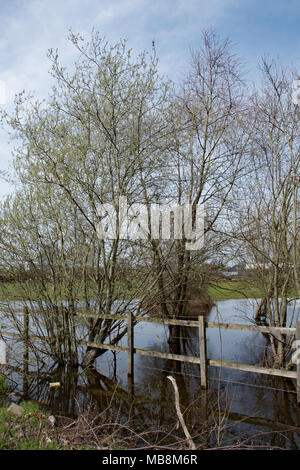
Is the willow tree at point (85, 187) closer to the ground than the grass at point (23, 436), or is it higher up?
higher up

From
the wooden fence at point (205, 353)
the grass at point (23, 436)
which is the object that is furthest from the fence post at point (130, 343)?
the grass at point (23, 436)

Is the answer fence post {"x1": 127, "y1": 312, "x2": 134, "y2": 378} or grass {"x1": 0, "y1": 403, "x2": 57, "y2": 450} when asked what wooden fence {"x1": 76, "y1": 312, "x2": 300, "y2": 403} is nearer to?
fence post {"x1": 127, "y1": 312, "x2": 134, "y2": 378}

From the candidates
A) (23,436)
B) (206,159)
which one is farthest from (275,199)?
(23,436)

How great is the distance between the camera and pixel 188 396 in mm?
7496

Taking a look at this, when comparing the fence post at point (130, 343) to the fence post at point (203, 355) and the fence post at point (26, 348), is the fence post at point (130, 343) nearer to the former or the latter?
the fence post at point (203, 355)

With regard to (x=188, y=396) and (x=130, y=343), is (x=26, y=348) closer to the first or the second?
(x=130, y=343)

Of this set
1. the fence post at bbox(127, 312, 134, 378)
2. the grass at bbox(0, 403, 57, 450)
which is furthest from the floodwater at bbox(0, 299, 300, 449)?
the grass at bbox(0, 403, 57, 450)

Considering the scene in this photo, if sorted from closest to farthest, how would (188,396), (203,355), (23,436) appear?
1. (23,436)
2. (188,396)
3. (203,355)

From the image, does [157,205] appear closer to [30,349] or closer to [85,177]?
[85,177]

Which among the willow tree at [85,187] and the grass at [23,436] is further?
the willow tree at [85,187]

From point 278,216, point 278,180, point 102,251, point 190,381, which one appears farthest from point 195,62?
point 190,381

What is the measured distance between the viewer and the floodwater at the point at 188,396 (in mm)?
5824

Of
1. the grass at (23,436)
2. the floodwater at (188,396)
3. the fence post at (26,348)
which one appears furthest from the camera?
the fence post at (26,348)

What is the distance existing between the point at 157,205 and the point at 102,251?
204cm
